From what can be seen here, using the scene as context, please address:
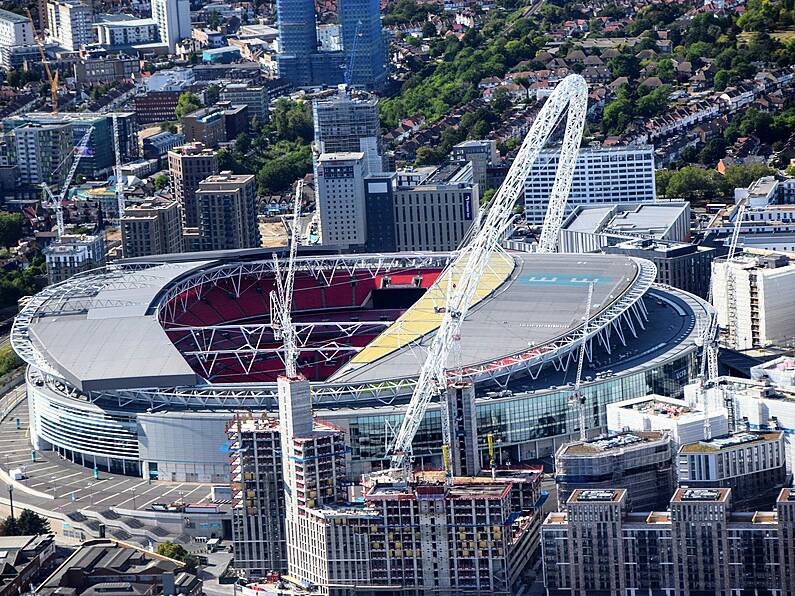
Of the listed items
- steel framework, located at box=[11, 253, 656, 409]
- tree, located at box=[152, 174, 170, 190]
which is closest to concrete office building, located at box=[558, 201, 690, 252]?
steel framework, located at box=[11, 253, 656, 409]

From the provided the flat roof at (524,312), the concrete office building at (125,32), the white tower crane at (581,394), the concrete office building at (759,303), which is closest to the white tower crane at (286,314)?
the flat roof at (524,312)

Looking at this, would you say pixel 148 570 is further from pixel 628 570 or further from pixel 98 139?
pixel 98 139

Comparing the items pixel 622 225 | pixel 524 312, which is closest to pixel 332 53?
pixel 622 225

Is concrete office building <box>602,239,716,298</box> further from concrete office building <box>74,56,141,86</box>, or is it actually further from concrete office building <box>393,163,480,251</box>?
concrete office building <box>74,56,141,86</box>

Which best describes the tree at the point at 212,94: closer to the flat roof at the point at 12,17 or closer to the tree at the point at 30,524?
the flat roof at the point at 12,17

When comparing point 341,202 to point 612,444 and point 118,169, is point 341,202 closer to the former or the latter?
point 118,169

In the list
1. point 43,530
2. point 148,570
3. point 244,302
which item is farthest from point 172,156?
point 148,570
